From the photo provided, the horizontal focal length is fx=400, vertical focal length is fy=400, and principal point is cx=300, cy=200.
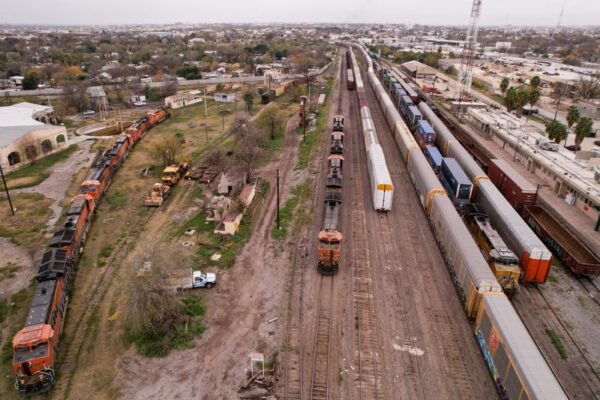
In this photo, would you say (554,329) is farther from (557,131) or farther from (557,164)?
(557,131)

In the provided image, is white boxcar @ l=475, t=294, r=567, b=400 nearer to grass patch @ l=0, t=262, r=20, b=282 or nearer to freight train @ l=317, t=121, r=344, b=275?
freight train @ l=317, t=121, r=344, b=275

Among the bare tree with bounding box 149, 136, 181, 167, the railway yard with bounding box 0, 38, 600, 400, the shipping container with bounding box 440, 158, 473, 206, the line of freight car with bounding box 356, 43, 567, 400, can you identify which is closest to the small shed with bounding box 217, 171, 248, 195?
the railway yard with bounding box 0, 38, 600, 400

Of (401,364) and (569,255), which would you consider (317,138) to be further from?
(401,364)

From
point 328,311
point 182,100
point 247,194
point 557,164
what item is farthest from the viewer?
point 182,100

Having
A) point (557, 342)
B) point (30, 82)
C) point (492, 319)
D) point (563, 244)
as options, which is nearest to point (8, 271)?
point (492, 319)

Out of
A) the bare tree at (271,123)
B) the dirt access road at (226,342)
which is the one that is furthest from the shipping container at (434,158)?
the bare tree at (271,123)

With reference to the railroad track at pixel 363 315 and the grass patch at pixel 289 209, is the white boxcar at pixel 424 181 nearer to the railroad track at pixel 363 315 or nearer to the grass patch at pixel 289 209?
the railroad track at pixel 363 315

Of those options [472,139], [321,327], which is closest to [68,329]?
[321,327]
